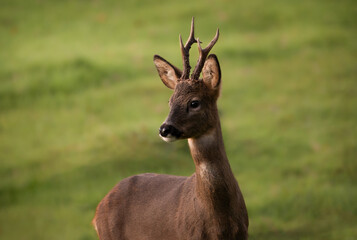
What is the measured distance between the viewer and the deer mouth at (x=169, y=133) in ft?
23.4

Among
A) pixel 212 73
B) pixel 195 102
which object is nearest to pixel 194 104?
pixel 195 102

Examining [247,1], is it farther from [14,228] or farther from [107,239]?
[107,239]

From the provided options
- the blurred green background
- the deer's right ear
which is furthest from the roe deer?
the blurred green background

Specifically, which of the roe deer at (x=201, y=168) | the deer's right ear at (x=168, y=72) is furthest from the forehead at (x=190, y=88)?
the deer's right ear at (x=168, y=72)

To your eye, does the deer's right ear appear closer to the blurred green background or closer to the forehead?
the forehead

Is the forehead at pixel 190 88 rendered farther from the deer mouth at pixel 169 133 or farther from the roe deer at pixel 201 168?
the deer mouth at pixel 169 133

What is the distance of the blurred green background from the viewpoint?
16.4 meters

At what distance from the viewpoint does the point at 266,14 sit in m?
26.6

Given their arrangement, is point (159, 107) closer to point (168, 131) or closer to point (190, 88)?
point (190, 88)

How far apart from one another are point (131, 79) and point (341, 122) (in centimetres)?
790

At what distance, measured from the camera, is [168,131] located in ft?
23.4

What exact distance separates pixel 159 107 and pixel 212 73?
43.5 feet

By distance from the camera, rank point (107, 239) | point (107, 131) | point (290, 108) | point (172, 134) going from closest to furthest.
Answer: point (172, 134)
point (107, 239)
point (107, 131)
point (290, 108)

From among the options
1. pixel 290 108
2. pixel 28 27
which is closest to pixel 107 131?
pixel 290 108
